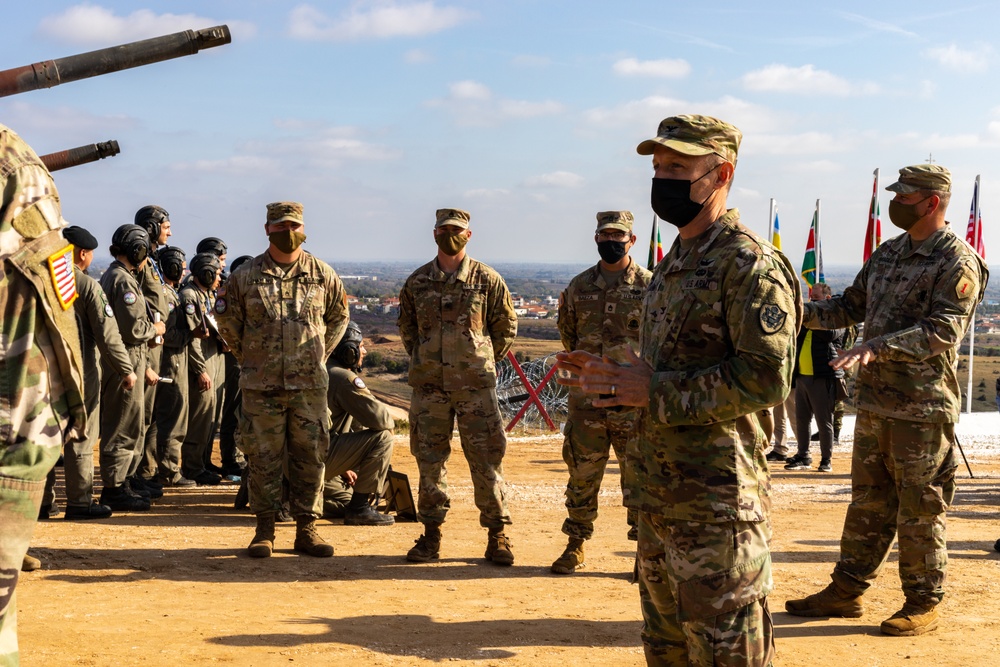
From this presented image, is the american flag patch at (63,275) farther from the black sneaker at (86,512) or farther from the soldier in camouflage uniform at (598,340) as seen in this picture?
the black sneaker at (86,512)

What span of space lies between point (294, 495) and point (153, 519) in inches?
71.2

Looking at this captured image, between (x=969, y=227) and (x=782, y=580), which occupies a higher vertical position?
(x=969, y=227)

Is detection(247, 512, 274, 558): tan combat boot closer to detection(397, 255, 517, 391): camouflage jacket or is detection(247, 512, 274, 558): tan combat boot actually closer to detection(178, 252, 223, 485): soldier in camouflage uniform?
detection(397, 255, 517, 391): camouflage jacket

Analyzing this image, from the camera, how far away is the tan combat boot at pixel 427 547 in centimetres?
763

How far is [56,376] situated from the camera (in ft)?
10.7

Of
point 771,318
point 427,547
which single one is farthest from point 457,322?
point 771,318

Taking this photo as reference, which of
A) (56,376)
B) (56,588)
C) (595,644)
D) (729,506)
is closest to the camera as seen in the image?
(56,376)

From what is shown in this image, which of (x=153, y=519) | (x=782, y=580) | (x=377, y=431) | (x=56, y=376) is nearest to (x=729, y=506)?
(x=56, y=376)

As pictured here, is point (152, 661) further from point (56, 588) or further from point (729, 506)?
point (729, 506)

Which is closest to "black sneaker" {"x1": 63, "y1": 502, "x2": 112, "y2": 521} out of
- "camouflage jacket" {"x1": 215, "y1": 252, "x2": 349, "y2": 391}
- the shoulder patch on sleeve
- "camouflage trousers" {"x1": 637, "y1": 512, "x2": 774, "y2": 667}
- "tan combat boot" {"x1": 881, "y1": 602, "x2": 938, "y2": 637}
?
"camouflage jacket" {"x1": 215, "y1": 252, "x2": 349, "y2": 391}

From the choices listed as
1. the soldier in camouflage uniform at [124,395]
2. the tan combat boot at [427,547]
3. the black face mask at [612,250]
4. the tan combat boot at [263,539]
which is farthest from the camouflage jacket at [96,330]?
the black face mask at [612,250]

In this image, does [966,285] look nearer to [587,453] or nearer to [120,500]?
[587,453]

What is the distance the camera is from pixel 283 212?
24.9 ft

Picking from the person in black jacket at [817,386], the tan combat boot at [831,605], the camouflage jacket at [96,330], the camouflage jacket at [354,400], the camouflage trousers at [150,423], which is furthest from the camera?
the person in black jacket at [817,386]
